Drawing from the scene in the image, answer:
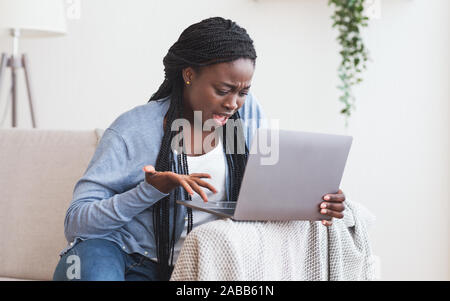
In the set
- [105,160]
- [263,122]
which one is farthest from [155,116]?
[263,122]

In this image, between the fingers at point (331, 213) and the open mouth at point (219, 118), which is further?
the open mouth at point (219, 118)

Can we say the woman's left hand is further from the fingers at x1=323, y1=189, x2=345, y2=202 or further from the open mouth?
the open mouth

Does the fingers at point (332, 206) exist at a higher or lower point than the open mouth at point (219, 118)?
lower

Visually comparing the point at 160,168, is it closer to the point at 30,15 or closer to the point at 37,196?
the point at 37,196

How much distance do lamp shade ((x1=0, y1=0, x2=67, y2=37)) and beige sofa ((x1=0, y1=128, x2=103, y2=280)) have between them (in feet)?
2.20

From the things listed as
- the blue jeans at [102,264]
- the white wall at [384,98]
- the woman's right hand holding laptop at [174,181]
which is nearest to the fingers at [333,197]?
the woman's right hand holding laptop at [174,181]

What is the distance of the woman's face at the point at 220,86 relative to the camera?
1293 millimetres

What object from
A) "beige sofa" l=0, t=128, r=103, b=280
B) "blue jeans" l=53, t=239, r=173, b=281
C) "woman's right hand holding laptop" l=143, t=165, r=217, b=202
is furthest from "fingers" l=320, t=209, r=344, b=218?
"beige sofa" l=0, t=128, r=103, b=280

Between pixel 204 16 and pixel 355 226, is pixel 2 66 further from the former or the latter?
pixel 355 226

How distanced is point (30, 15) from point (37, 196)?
89cm

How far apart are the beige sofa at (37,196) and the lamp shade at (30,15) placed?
672mm

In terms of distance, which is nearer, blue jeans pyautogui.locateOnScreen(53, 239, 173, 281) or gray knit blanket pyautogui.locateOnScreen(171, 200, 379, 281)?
gray knit blanket pyautogui.locateOnScreen(171, 200, 379, 281)

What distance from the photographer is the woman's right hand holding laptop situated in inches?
43.0

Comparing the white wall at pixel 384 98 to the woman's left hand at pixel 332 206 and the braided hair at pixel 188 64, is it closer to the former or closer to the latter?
the braided hair at pixel 188 64
